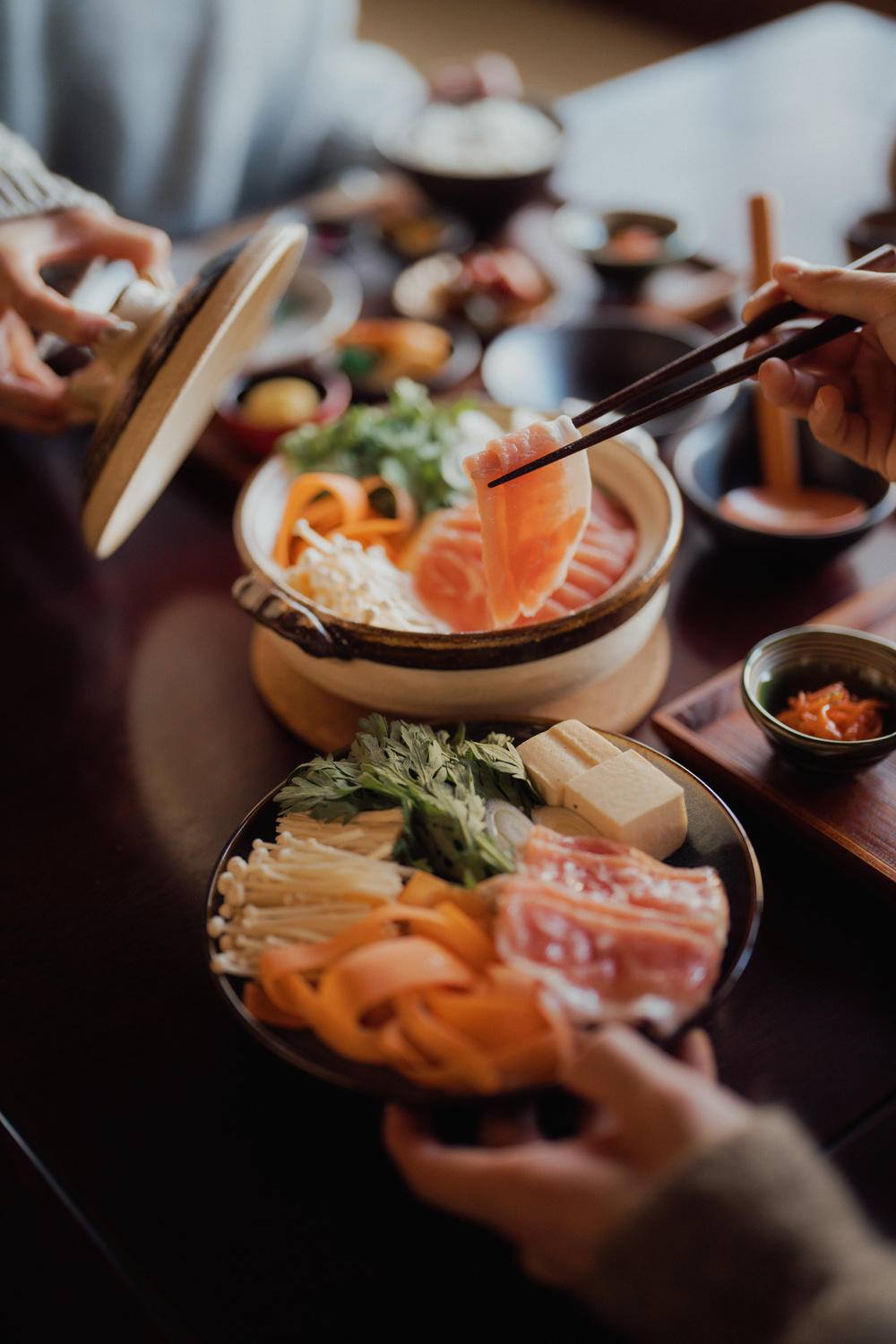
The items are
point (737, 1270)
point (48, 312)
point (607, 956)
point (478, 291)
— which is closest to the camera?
point (737, 1270)

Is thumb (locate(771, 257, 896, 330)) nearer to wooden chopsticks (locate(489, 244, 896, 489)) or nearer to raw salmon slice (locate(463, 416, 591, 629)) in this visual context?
wooden chopsticks (locate(489, 244, 896, 489))

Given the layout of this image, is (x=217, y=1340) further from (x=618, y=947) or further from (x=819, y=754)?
(x=819, y=754)

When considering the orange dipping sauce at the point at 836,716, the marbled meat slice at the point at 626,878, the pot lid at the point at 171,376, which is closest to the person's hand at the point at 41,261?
the pot lid at the point at 171,376

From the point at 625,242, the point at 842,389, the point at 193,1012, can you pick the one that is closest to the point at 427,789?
the point at 193,1012

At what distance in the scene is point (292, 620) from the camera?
1.20 m

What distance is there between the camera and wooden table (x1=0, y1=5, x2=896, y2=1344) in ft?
2.75

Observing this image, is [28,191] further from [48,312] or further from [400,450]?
[400,450]

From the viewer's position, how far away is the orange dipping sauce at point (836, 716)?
1.16 meters

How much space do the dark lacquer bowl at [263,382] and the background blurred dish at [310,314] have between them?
0.15 ft

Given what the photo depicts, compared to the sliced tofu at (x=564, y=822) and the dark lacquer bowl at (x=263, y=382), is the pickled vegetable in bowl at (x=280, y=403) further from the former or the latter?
the sliced tofu at (x=564, y=822)

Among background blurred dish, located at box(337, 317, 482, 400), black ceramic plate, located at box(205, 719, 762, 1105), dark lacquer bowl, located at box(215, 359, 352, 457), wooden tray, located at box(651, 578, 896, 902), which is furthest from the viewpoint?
background blurred dish, located at box(337, 317, 482, 400)

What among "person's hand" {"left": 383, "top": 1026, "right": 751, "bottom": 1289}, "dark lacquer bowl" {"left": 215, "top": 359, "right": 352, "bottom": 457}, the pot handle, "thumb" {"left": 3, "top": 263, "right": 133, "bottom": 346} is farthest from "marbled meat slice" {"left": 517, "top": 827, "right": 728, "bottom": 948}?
"dark lacquer bowl" {"left": 215, "top": 359, "right": 352, "bottom": 457}

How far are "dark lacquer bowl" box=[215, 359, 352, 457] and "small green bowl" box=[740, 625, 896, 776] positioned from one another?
1.07m

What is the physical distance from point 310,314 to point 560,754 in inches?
64.5
